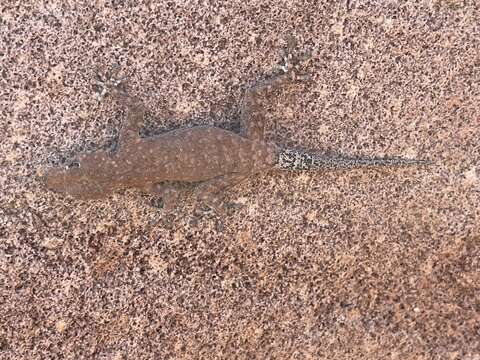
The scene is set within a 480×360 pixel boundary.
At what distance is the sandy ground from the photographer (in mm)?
3111

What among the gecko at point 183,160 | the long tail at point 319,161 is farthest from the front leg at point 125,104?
the long tail at point 319,161

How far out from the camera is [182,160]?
312 cm

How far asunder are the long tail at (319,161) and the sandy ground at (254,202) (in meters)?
0.07

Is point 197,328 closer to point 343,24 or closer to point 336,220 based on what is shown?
point 336,220

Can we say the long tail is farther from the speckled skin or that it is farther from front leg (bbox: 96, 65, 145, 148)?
front leg (bbox: 96, 65, 145, 148)

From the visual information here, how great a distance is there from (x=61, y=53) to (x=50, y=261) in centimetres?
104

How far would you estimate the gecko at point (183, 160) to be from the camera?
10.1 ft

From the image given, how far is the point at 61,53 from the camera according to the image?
10.2 ft

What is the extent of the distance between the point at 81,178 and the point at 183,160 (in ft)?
1.65

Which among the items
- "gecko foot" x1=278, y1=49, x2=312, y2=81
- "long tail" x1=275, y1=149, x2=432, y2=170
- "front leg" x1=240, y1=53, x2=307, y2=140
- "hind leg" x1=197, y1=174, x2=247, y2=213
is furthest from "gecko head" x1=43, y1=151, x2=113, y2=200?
"gecko foot" x1=278, y1=49, x2=312, y2=81

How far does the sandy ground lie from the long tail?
7cm

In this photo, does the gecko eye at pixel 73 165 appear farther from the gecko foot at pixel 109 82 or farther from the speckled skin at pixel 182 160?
the gecko foot at pixel 109 82

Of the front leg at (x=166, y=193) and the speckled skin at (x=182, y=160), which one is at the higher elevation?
the speckled skin at (x=182, y=160)

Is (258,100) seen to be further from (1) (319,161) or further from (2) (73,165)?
(2) (73,165)
